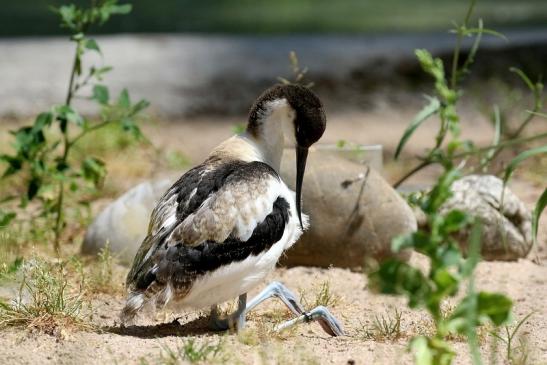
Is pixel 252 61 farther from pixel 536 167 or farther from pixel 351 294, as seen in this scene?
pixel 351 294

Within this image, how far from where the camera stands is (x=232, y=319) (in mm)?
3770

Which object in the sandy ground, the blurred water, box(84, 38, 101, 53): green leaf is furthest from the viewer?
the blurred water

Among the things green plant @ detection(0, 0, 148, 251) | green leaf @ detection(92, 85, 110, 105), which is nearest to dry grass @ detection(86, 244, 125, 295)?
green plant @ detection(0, 0, 148, 251)

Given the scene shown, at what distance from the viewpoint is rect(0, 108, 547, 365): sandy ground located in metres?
3.33

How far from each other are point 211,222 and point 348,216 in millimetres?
1364

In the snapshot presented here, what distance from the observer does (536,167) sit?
6410mm

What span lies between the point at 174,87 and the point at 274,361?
192 inches

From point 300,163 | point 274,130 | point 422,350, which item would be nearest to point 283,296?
point 300,163

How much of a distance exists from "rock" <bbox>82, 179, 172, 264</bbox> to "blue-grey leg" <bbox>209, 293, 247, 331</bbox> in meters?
1.06

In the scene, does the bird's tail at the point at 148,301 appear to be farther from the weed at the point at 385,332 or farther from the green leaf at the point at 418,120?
the green leaf at the point at 418,120

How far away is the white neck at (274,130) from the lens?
4.11 meters

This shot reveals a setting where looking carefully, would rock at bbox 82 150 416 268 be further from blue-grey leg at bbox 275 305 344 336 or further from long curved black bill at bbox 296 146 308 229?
blue-grey leg at bbox 275 305 344 336

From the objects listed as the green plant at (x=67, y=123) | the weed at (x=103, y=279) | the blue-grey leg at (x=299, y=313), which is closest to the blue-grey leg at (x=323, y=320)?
the blue-grey leg at (x=299, y=313)

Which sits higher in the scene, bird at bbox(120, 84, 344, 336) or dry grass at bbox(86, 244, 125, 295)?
bird at bbox(120, 84, 344, 336)
